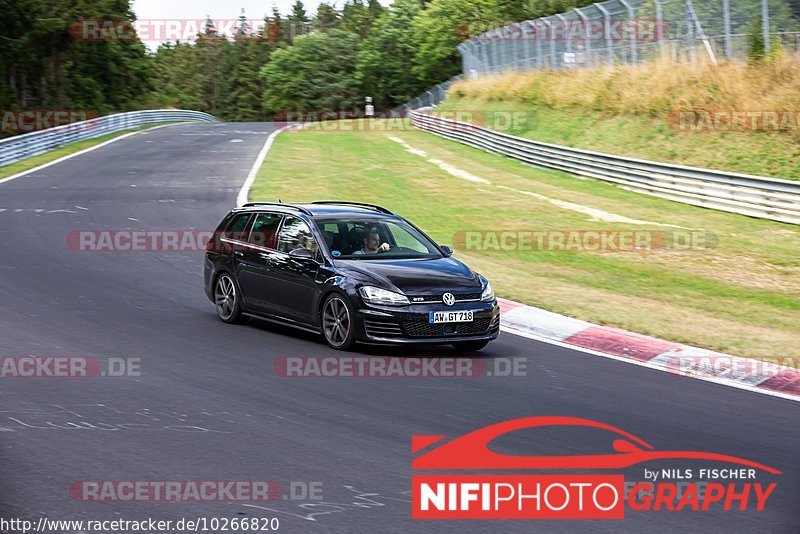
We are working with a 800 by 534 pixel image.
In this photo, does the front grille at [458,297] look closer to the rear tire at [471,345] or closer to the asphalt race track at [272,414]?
the rear tire at [471,345]

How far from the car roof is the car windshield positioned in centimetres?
13

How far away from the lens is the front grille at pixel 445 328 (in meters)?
10.7

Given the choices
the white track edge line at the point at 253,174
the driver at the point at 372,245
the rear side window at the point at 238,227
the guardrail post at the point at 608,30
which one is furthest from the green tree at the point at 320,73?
the driver at the point at 372,245

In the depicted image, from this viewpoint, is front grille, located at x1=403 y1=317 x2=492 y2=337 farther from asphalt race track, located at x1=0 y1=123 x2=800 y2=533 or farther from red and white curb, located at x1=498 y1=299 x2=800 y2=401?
red and white curb, located at x1=498 y1=299 x2=800 y2=401

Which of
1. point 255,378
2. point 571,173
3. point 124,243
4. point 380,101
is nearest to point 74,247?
point 124,243

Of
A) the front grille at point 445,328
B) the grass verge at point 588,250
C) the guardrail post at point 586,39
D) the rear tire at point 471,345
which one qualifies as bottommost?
the grass verge at point 588,250

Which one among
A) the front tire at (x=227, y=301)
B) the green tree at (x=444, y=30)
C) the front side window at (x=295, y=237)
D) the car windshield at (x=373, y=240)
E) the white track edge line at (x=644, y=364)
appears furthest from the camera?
the green tree at (x=444, y=30)

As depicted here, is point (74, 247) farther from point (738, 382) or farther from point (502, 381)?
point (738, 382)

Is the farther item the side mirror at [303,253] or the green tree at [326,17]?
the green tree at [326,17]

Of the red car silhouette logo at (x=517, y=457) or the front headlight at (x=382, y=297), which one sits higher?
the front headlight at (x=382, y=297)

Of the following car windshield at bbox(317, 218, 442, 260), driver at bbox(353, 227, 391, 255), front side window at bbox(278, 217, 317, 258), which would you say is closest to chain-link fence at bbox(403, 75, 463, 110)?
car windshield at bbox(317, 218, 442, 260)

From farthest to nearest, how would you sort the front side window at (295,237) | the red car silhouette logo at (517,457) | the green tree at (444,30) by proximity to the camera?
the green tree at (444,30) < the front side window at (295,237) < the red car silhouette logo at (517,457)

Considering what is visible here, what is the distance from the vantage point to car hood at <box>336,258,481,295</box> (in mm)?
10828

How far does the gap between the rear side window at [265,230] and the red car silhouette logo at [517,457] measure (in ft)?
17.2
